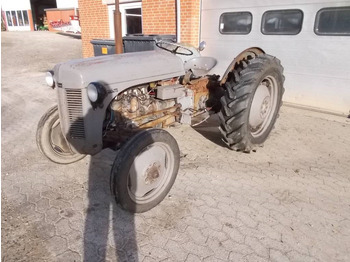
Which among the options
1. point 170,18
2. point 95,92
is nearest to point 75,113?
point 95,92

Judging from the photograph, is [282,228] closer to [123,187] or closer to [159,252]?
[159,252]

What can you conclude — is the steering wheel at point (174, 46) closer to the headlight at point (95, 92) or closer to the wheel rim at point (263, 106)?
the wheel rim at point (263, 106)

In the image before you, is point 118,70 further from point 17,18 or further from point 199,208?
point 17,18

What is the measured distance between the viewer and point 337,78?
200 inches

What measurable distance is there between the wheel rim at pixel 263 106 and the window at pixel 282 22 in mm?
2182

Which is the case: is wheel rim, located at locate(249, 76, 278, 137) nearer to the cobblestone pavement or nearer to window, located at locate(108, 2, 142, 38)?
the cobblestone pavement

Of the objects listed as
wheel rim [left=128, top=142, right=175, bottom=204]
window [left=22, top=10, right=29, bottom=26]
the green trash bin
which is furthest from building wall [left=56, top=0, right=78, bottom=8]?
wheel rim [left=128, top=142, right=175, bottom=204]

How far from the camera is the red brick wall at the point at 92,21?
864cm

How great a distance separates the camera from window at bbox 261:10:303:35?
17.4 ft

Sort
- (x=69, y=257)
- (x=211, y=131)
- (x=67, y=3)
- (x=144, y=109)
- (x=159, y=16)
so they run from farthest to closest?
(x=67, y=3) → (x=159, y=16) → (x=211, y=131) → (x=144, y=109) → (x=69, y=257)

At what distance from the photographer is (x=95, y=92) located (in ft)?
7.53

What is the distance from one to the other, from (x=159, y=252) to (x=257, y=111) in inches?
90.5

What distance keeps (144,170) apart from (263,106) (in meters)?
2.11

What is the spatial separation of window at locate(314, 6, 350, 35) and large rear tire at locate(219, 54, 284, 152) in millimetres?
1992
